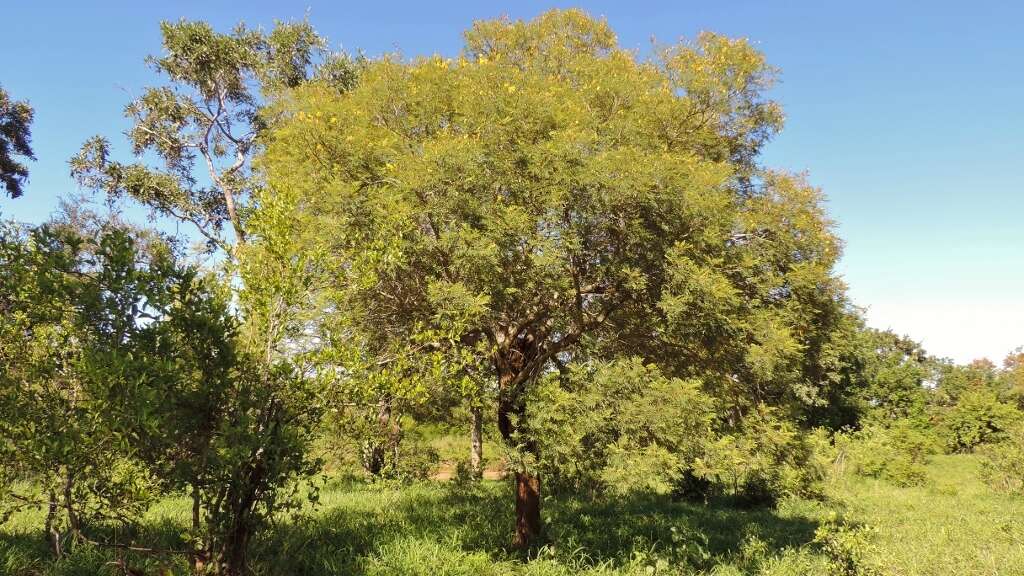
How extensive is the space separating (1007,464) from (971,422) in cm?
1638

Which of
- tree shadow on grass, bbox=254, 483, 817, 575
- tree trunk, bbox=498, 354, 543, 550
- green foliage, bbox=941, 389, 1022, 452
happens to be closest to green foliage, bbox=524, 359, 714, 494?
tree trunk, bbox=498, 354, 543, 550

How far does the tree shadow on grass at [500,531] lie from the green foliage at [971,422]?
78.6ft

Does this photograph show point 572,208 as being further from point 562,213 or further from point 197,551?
point 197,551

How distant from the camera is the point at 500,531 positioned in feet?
31.3

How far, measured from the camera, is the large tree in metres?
7.02

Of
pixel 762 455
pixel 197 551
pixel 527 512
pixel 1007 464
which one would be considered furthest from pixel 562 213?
pixel 1007 464

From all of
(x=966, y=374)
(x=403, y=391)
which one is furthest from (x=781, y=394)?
(x=966, y=374)

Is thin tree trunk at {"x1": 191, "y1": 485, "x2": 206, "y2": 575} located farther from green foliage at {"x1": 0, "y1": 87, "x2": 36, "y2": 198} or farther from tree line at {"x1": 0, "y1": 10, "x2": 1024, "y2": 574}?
green foliage at {"x1": 0, "y1": 87, "x2": 36, "y2": 198}

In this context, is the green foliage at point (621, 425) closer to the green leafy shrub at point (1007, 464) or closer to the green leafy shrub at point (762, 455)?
the green leafy shrub at point (762, 455)

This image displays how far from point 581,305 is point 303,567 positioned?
18.8 feet

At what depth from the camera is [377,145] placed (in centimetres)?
793

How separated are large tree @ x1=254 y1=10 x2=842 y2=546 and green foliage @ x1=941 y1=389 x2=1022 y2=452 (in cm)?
2800

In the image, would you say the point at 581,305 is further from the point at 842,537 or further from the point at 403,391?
the point at 842,537

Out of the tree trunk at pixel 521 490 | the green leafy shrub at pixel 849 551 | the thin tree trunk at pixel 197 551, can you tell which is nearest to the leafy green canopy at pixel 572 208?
the tree trunk at pixel 521 490
